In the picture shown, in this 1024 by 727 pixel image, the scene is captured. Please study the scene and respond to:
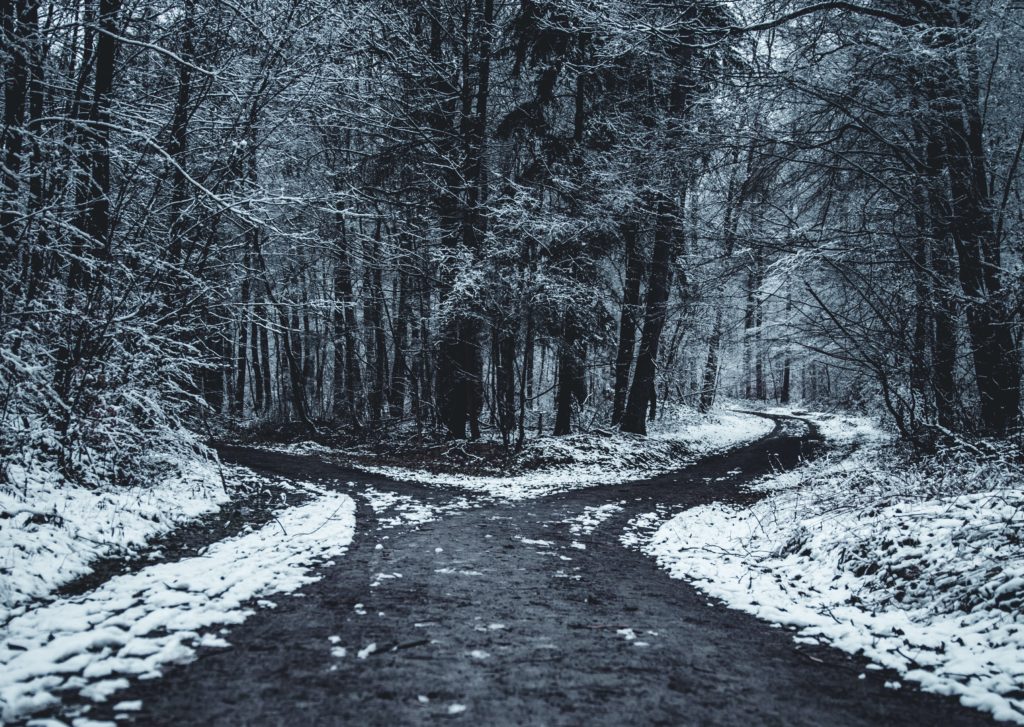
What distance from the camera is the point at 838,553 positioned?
5.94m

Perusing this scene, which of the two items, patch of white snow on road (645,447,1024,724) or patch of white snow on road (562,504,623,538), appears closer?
patch of white snow on road (645,447,1024,724)

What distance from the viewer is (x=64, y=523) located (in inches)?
229

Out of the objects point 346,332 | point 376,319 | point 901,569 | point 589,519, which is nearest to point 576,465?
point 589,519

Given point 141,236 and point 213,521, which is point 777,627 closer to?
point 213,521

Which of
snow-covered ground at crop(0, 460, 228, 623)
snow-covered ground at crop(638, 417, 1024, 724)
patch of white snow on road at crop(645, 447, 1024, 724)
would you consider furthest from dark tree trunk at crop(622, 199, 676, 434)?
snow-covered ground at crop(0, 460, 228, 623)

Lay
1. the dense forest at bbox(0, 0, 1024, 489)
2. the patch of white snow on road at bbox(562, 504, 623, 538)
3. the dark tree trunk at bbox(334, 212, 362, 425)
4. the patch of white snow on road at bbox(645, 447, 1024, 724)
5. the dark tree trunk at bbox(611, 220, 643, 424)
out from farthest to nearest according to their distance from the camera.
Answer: the dark tree trunk at bbox(334, 212, 362, 425) → the dark tree trunk at bbox(611, 220, 643, 424) → the patch of white snow on road at bbox(562, 504, 623, 538) → the dense forest at bbox(0, 0, 1024, 489) → the patch of white snow on road at bbox(645, 447, 1024, 724)

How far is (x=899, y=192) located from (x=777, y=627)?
6.75 meters

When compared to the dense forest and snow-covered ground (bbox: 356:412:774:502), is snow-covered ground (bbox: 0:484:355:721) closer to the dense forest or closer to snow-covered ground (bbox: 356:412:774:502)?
the dense forest

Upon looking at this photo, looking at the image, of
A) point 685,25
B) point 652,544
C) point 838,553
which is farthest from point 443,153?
point 838,553

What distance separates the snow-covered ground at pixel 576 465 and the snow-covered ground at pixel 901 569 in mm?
4052

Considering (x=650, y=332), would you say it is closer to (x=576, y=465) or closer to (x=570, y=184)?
(x=570, y=184)

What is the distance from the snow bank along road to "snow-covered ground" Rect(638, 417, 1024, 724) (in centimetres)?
31

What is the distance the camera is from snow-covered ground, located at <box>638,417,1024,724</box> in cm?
382

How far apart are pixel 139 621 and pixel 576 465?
36.2 ft
